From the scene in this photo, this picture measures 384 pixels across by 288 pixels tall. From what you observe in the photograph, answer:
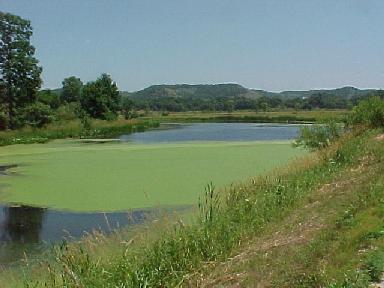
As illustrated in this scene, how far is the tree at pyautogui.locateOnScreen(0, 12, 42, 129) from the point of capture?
33312mm

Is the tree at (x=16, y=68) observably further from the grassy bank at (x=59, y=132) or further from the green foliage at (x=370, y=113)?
the green foliage at (x=370, y=113)

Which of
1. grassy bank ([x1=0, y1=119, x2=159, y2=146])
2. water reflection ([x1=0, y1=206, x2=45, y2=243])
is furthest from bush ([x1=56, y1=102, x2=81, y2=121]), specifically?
water reflection ([x1=0, y1=206, x2=45, y2=243])

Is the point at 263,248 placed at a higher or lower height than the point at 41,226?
higher

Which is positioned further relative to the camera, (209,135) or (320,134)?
(209,135)

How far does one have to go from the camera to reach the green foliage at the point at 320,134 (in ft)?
43.7

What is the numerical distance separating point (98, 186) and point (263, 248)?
25.7ft

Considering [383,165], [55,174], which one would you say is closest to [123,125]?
[55,174]

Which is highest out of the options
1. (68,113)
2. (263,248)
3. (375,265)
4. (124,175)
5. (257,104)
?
(68,113)

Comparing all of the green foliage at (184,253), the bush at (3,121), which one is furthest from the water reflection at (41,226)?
the bush at (3,121)

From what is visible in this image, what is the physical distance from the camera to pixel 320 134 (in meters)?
13.5

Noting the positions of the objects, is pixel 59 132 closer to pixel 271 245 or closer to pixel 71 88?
pixel 271 245

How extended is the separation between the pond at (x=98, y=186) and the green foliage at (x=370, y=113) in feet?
9.11

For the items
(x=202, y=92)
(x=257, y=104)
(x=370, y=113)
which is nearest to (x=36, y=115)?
(x=370, y=113)

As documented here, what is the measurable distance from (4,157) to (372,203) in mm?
17510
